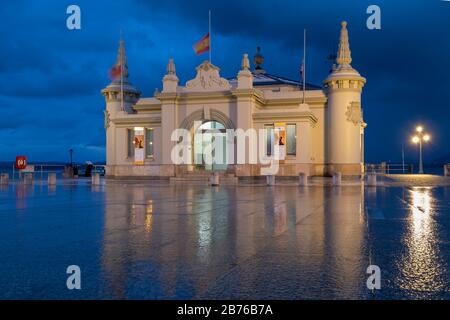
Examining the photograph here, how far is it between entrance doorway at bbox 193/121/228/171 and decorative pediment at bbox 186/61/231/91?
11.1ft

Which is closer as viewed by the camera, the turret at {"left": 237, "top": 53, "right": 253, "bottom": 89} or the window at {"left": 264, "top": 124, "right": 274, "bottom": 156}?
the turret at {"left": 237, "top": 53, "right": 253, "bottom": 89}

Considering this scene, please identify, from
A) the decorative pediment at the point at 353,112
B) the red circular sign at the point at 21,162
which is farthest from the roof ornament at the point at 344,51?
the red circular sign at the point at 21,162

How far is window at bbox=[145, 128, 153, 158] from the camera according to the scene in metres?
43.6

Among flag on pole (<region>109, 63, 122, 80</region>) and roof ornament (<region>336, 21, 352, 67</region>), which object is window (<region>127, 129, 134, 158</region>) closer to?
flag on pole (<region>109, 63, 122, 80</region>)

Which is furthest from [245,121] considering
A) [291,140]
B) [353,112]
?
[353,112]

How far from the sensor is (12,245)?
308 inches

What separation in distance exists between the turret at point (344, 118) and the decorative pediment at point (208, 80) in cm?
1050

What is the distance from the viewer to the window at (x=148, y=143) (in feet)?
143

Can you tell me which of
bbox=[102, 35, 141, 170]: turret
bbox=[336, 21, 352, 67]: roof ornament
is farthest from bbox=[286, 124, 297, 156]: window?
bbox=[102, 35, 141, 170]: turret

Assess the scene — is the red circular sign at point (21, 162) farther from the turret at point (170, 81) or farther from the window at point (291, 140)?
the window at point (291, 140)

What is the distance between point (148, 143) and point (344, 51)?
69.4 ft

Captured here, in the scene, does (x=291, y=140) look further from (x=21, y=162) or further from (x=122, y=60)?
(x=21, y=162)

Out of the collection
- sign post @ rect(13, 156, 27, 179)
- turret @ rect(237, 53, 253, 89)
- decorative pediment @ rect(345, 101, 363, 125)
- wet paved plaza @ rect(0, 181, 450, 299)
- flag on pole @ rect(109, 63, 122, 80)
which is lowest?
wet paved plaza @ rect(0, 181, 450, 299)

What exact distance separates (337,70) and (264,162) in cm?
1227
